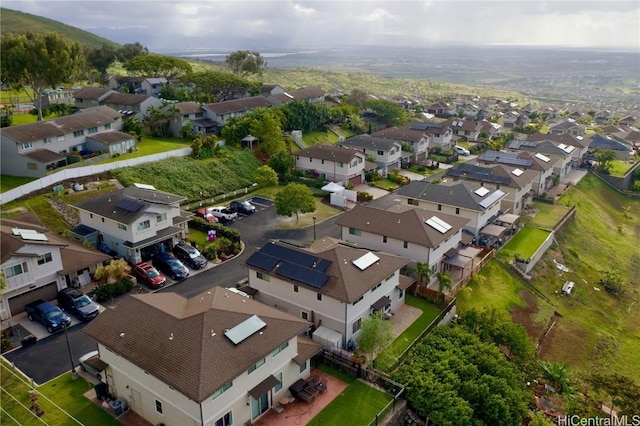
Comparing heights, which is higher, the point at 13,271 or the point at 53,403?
the point at 13,271

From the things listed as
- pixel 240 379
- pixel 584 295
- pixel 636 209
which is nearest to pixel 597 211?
pixel 636 209

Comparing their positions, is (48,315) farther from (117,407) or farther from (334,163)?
(334,163)

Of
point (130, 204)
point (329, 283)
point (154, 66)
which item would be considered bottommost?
point (329, 283)

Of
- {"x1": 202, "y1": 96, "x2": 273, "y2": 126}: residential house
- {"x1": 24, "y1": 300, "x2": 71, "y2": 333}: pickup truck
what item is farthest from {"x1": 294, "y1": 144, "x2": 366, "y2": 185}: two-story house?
{"x1": 24, "y1": 300, "x2": 71, "y2": 333}: pickup truck

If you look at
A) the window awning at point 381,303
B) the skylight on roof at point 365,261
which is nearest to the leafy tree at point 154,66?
the skylight on roof at point 365,261

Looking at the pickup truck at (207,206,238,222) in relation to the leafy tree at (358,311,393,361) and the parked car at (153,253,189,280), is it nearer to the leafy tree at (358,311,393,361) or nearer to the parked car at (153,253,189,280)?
the parked car at (153,253,189,280)

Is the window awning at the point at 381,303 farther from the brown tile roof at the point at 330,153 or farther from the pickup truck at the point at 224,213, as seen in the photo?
the brown tile roof at the point at 330,153

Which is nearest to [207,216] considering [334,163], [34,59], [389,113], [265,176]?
[265,176]
